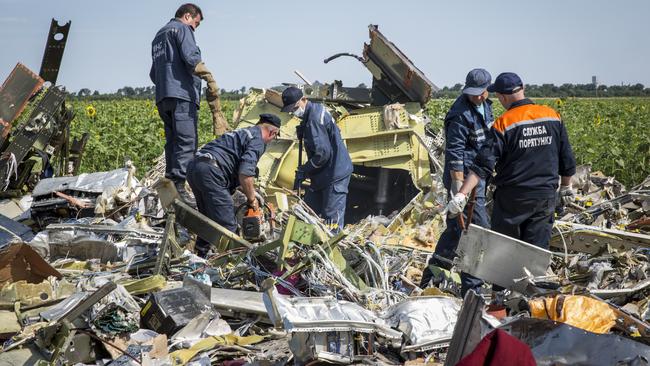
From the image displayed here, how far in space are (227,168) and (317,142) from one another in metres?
1.04

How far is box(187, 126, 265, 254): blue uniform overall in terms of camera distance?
23.3 feet

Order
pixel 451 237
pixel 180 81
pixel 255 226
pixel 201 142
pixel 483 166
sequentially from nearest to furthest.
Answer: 1. pixel 483 166
2. pixel 451 237
3. pixel 255 226
4. pixel 180 81
5. pixel 201 142

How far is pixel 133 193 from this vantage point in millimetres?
9117

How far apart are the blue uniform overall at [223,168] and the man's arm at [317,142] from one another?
0.74 metres

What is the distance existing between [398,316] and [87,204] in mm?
4892

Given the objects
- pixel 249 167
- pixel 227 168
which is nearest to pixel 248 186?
pixel 249 167

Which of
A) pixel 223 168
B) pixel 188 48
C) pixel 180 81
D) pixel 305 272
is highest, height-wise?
pixel 188 48

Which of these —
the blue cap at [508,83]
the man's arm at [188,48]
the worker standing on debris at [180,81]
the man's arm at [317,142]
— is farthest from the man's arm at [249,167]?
the blue cap at [508,83]

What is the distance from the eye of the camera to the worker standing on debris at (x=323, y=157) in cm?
781

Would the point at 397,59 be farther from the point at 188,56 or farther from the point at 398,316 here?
the point at 398,316

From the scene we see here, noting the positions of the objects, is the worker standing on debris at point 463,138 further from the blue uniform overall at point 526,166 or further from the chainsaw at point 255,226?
the chainsaw at point 255,226

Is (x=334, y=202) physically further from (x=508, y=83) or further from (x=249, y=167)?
(x=508, y=83)

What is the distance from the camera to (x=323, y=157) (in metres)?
7.86

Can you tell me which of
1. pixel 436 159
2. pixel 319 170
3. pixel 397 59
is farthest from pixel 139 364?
pixel 397 59
